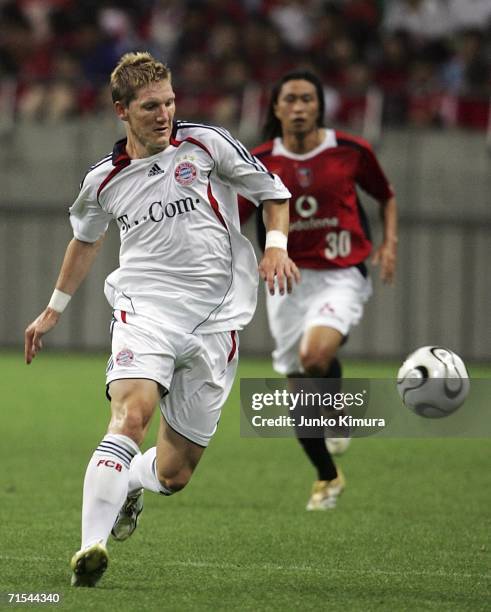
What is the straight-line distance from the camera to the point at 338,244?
895 centimetres

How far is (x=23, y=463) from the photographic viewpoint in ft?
33.4

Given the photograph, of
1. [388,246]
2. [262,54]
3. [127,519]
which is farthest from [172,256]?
[262,54]

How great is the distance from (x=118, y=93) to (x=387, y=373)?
11.4m

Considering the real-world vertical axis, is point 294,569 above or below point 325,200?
below

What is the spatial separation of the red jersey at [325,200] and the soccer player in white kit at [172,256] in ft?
8.09

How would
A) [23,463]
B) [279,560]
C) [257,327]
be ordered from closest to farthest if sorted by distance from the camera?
[279,560] → [23,463] → [257,327]

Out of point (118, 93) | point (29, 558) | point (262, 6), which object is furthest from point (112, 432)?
point (262, 6)

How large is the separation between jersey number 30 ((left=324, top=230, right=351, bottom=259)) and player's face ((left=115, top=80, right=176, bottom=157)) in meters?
2.90

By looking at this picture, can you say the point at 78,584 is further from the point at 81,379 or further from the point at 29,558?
the point at 81,379

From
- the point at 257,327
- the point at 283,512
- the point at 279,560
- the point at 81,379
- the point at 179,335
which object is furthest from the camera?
the point at 257,327

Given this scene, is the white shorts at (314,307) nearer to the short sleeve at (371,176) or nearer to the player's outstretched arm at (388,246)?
the player's outstretched arm at (388,246)

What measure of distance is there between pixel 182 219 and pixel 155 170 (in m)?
0.26

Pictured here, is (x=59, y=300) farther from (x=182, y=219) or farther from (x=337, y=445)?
(x=337, y=445)

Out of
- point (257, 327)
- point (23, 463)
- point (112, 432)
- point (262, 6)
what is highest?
point (262, 6)
